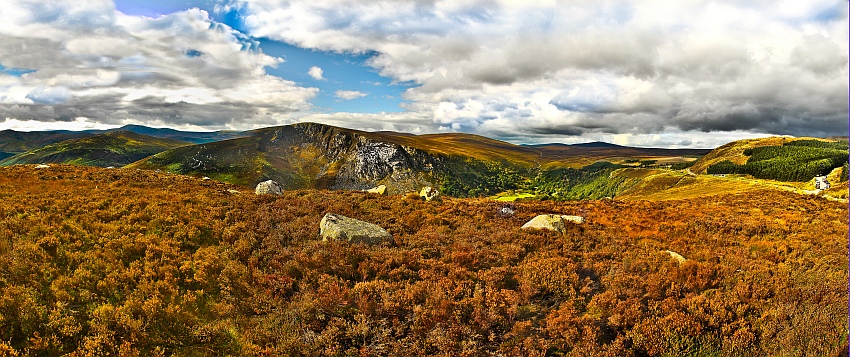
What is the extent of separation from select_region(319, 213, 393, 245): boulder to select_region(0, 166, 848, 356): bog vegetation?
2.03 feet

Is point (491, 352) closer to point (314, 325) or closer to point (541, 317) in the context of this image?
point (541, 317)

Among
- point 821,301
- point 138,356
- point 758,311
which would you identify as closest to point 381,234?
point 138,356

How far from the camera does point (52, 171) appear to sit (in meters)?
27.1

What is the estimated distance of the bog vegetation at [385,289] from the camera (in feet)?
26.6

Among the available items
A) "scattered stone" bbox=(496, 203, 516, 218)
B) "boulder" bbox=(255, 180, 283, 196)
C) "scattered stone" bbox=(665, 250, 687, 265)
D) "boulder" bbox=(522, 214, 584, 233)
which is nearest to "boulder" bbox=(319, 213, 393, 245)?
"boulder" bbox=(522, 214, 584, 233)

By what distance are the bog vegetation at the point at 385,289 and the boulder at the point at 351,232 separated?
62cm

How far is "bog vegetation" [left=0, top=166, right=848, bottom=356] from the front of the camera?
811 centimetres

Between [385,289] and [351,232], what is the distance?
4605mm

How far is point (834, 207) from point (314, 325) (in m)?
42.6

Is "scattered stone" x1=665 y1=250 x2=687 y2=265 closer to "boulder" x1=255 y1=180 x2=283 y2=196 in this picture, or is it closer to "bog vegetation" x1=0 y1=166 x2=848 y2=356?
"bog vegetation" x1=0 y1=166 x2=848 y2=356

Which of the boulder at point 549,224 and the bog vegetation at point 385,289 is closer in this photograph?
the bog vegetation at point 385,289

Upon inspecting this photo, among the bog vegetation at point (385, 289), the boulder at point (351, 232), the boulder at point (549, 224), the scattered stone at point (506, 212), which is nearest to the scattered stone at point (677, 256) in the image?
the bog vegetation at point (385, 289)

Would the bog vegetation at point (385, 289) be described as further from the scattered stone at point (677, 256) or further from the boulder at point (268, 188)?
the boulder at point (268, 188)

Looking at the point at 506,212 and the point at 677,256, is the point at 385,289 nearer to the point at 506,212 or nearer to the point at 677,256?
the point at 677,256
